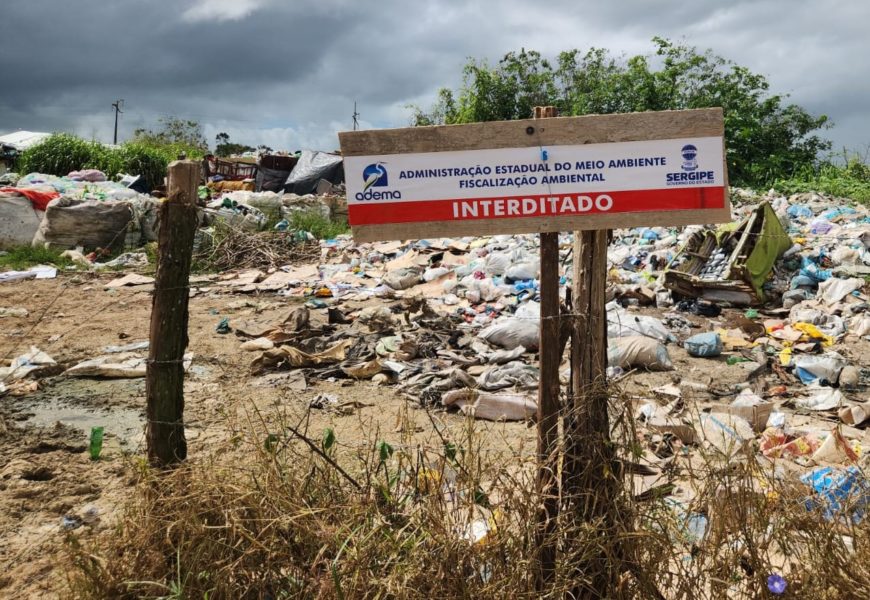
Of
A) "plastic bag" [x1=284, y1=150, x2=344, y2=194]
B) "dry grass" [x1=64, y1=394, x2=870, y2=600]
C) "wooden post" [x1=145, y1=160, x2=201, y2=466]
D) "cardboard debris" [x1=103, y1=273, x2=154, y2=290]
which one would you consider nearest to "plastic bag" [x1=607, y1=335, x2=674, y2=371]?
"dry grass" [x1=64, y1=394, x2=870, y2=600]

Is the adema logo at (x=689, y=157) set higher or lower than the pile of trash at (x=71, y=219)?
lower

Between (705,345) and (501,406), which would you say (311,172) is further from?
(501,406)

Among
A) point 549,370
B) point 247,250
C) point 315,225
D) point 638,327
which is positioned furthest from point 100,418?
point 315,225

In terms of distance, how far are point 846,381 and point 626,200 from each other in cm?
362

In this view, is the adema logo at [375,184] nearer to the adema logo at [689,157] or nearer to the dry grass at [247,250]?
the adema logo at [689,157]

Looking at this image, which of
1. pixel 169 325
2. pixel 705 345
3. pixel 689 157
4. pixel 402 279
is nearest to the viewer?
pixel 689 157

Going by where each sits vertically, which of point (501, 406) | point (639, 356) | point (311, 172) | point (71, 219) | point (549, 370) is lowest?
point (501, 406)

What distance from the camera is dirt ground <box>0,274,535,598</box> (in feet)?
9.25

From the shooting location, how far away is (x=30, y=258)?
10359 mm

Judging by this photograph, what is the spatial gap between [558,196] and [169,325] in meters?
1.41

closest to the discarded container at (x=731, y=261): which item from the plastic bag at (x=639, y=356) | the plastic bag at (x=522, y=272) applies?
the plastic bag at (x=522, y=272)

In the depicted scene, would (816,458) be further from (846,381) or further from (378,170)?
(378,170)

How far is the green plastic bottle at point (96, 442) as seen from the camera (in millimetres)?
3516

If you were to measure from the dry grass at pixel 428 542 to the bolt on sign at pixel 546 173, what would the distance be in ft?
2.20
